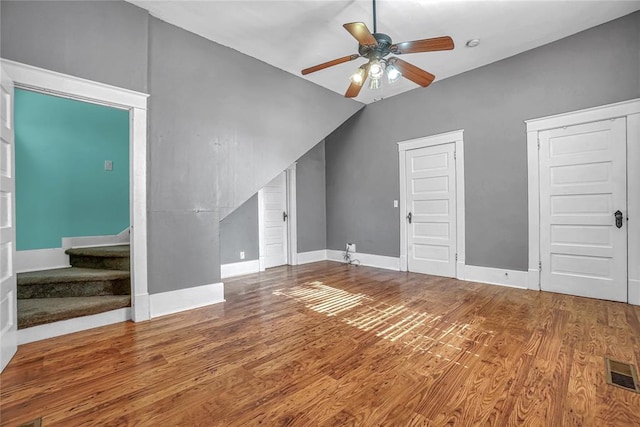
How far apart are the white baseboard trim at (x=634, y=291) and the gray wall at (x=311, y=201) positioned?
14.7 feet

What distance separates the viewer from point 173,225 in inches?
121

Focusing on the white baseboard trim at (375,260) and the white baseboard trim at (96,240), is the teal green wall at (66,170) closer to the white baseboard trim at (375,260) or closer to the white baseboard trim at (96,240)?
the white baseboard trim at (96,240)

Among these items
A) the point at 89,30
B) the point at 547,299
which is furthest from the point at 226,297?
the point at 547,299

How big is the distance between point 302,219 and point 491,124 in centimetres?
355

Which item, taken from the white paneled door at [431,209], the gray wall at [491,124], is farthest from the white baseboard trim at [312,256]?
the white paneled door at [431,209]

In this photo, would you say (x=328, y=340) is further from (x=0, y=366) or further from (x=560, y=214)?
(x=560, y=214)

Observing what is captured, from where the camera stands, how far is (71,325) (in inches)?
98.8

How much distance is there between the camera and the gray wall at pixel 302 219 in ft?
15.5

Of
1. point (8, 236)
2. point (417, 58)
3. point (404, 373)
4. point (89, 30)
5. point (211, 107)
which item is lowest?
point (404, 373)

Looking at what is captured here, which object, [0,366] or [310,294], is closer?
[0,366]

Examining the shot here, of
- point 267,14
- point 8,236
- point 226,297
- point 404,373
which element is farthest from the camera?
point 226,297

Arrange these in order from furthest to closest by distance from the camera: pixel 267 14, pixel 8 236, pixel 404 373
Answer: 1. pixel 267 14
2. pixel 8 236
3. pixel 404 373

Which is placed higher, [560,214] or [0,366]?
[560,214]

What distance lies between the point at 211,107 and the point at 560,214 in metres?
4.40
